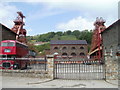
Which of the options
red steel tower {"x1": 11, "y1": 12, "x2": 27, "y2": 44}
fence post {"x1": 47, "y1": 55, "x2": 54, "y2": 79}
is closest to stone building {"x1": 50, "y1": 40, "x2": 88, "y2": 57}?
red steel tower {"x1": 11, "y1": 12, "x2": 27, "y2": 44}

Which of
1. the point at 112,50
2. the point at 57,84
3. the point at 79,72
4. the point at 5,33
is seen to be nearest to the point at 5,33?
the point at 5,33

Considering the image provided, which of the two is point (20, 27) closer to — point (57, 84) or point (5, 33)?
point (5, 33)

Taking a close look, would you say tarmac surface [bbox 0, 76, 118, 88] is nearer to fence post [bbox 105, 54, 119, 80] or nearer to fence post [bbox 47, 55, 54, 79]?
fence post [bbox 105, 54, 119, 80]

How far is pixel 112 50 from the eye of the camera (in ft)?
118

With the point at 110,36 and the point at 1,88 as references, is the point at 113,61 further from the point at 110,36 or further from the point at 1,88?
the point at 110,36

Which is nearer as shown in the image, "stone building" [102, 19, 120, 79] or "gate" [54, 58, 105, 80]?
"stone building" [102, 19, 120, 79]

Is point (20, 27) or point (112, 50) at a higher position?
point (20, 27)

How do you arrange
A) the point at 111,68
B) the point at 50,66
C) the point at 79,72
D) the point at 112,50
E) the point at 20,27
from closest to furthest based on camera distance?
the point at 111,68 → the point at 50,66 → the point at 79,72 → the point at 112,50 → the point at 20,27

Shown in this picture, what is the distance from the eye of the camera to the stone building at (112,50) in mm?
10953

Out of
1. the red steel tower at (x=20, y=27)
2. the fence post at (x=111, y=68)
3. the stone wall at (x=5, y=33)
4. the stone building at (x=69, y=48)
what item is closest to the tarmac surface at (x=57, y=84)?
the fence post at (x=111, y=68)

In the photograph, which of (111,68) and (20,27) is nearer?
(111,68)

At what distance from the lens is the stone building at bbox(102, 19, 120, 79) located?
11.0 meters

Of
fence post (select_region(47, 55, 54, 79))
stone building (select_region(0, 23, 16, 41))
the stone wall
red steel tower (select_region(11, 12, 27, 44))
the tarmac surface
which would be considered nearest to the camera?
the tarmac surface

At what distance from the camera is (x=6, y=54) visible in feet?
57.0
